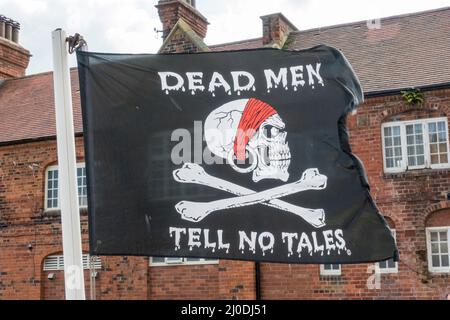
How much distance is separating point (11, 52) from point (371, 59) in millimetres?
15257

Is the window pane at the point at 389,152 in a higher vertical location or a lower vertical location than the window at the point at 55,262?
higher

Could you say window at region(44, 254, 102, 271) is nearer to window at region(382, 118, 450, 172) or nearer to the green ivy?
window at region(382, 118, 450, 172)

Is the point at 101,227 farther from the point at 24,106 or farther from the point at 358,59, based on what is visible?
the point at 24,106

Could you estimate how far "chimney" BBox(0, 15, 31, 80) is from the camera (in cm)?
2950

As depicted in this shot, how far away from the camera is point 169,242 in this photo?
231 inches

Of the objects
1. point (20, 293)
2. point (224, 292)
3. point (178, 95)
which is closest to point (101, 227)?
point (178, 95)

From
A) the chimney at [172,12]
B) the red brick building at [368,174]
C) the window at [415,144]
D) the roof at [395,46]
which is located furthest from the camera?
the chimney at [172,12]

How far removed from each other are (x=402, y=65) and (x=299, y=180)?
15802mm

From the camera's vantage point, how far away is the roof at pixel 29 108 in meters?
23.9

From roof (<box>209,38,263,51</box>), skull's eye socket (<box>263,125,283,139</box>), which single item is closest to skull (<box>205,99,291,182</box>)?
skull's eye socket (<box>263,125,283,139</box>)

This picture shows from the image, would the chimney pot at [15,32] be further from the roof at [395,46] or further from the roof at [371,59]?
the roof at [395,46]

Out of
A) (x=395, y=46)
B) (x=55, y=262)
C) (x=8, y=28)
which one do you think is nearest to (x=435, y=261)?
(x=395, y=46)

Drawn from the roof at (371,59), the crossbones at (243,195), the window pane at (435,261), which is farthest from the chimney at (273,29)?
the crossbones at (243,195)

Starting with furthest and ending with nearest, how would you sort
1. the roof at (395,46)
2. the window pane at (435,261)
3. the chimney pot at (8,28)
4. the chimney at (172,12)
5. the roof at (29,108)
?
1. the chimney pot at (8,28)
2. the chimney at (172,12)
3. the roof at (29,108)
4. the roof at (395,46)
5. the window pane at (435,261)
